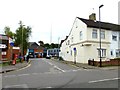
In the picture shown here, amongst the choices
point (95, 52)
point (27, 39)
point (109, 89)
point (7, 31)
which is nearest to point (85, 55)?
point (95, 52)

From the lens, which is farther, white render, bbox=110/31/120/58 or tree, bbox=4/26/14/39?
tree, bbox=4/26/14/39

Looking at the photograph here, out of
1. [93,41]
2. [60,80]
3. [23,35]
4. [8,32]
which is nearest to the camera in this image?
[60,80]

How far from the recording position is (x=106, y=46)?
3791 centimetres

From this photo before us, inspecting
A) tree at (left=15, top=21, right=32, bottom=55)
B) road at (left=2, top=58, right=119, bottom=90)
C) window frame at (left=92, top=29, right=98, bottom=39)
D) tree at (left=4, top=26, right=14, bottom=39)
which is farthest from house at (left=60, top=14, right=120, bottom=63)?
tree at (left=4, top=26, right=14, bottom=39)

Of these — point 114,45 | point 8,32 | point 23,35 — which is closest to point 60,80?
point 114,45

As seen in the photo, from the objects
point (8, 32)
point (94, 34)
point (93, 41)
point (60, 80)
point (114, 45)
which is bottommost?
point (60, 80)

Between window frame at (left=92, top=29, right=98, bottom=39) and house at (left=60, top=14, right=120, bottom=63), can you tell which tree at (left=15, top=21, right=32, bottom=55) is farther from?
window frame at (left=92, top=29, right=98, bottom=39)

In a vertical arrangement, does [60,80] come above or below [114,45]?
below

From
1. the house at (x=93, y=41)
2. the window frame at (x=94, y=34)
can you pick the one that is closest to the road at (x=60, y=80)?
the house at (x=93, y=41)

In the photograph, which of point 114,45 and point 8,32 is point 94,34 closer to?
point 114,45

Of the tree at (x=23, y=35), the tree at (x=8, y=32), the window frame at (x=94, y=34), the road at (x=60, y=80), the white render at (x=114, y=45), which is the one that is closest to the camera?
the road at (x=60, y=80)

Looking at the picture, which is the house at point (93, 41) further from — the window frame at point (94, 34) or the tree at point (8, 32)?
the tree at point (8, 32)

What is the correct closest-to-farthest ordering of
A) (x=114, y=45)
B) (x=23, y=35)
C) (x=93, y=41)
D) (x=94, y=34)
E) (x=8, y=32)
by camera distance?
(x=93, y=41) → (x=94, y=34) → (x=114, y=45) → (x=23, y=35) → (x=8, y=32)

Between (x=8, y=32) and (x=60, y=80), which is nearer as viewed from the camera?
(x=60, y=80)
